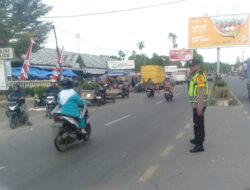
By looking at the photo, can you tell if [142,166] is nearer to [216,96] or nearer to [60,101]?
[60,101]

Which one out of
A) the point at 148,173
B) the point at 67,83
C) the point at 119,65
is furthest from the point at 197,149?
the point at 119,65

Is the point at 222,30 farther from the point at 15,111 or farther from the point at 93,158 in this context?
the point at 93,158

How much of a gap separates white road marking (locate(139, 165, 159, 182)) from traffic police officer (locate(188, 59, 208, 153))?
1.59 metres

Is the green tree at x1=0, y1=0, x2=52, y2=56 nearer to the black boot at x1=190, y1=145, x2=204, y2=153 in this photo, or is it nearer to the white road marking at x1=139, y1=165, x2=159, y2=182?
the black boot at x1=190, y1=145, x2=204, y2=153

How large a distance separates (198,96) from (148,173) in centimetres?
236

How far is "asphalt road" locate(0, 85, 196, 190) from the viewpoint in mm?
6930

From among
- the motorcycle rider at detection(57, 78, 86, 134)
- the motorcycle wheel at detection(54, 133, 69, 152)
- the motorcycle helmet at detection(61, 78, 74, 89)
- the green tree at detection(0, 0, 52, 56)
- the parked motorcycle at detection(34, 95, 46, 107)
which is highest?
the green tree at detection(0, 0, 52, 56)

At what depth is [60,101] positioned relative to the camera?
399 inches

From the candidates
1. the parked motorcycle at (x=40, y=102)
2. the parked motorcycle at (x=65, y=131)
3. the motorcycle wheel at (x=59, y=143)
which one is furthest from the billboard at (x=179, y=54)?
the motorcycle wheel at (x=59, y=143)

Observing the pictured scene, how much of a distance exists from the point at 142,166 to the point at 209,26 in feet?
105

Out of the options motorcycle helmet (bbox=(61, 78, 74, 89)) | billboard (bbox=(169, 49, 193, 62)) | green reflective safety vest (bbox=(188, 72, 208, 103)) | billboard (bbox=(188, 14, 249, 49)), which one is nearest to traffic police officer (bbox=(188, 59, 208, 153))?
green reflective safety vest (bbox=(188, 72, 208, 103))

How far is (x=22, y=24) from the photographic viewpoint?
38312 mm

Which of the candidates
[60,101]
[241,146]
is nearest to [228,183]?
[241,146]

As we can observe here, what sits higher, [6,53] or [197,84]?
[6,53]
